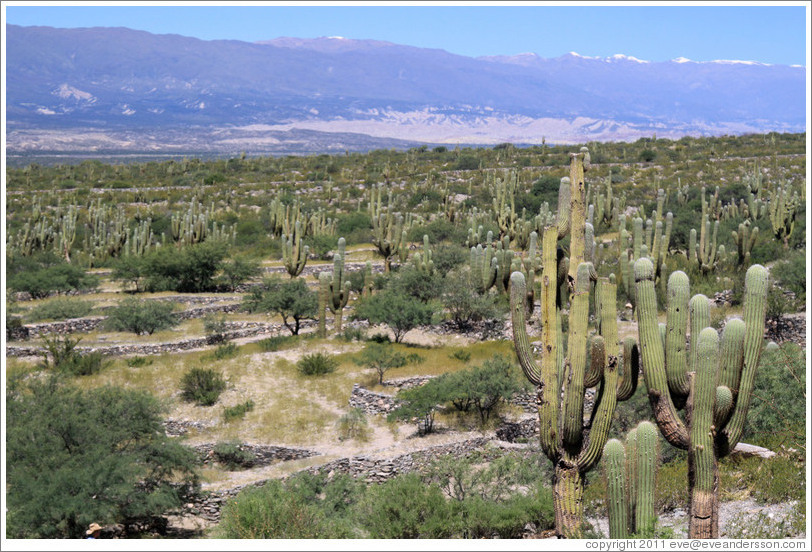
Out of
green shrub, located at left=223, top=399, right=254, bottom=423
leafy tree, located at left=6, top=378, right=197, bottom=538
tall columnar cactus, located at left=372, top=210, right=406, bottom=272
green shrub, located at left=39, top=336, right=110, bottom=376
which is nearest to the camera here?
leafy tree, located at left=6, top=378, right=197, bottom=538

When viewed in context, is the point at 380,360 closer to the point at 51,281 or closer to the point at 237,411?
the point at 237,411

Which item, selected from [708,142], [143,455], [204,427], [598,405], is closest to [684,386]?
[598,405]

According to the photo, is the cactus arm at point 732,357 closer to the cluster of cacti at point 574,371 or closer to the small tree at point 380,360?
the cluster of cacti at point 574,371

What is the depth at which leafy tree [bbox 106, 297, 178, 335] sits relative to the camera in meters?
24.9

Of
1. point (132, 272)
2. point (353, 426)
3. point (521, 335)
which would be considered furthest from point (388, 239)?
point (521, 335)

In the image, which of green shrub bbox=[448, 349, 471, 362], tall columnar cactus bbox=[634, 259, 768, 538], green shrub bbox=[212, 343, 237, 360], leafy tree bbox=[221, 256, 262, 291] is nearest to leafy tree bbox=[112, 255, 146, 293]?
leafy tree bbox=[221, 256, 262, 291]

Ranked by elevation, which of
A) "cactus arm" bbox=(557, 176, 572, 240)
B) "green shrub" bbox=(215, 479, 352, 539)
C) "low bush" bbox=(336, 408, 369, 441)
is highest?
"cactus arm" bbox=(557, 176, 572, 240)

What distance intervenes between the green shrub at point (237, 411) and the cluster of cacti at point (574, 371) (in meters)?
10.2

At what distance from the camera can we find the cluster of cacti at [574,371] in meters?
8.22

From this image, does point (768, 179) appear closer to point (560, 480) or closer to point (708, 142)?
point (708, 142)

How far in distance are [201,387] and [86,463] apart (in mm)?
6738

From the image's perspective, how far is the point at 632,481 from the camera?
732cm

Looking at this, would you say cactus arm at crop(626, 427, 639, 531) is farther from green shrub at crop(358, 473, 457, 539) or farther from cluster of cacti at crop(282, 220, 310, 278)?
cluster of cacti at crop(282, 220, 310, 278)

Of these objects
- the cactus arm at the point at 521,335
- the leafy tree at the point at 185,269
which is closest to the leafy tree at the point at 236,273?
the leafy tree at the point at 185,269
